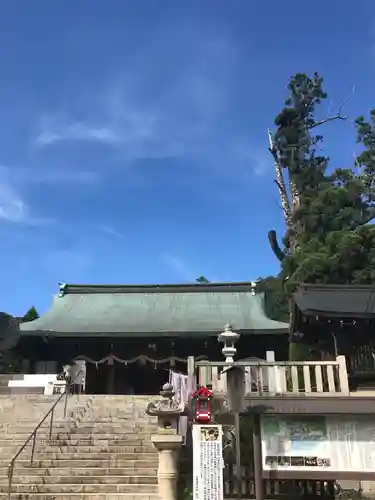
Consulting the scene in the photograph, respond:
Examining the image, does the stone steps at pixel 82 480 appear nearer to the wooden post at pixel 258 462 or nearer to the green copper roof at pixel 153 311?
the wooden post at pixel 258 462

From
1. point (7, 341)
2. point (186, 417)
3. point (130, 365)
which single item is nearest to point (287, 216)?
point (130, 365)

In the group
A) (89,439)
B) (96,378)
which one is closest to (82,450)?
(89,439)

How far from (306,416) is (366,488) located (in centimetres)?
395

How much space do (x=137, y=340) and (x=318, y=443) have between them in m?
15.8

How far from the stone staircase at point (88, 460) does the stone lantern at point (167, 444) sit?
75 centimetres

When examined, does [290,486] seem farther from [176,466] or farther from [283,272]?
[283,272]

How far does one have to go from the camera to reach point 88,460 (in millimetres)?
11938

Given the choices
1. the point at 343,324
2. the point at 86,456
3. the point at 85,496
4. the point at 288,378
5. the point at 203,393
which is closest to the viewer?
the point at 203,393

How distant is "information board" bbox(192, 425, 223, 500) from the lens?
27.3ft

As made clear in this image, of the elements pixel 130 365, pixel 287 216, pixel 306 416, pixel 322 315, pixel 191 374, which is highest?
pixel 287 216

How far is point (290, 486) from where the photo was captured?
33.3 feet

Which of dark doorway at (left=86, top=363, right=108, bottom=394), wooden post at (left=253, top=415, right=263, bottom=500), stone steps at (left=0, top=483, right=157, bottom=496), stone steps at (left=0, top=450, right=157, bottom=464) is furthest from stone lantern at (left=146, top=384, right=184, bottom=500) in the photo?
dark doorway at (left=86, top=363, right=108, bottom=394)

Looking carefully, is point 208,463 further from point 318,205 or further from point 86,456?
point 318,205

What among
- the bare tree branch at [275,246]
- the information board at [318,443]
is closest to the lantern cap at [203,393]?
the information board at [318,443]
